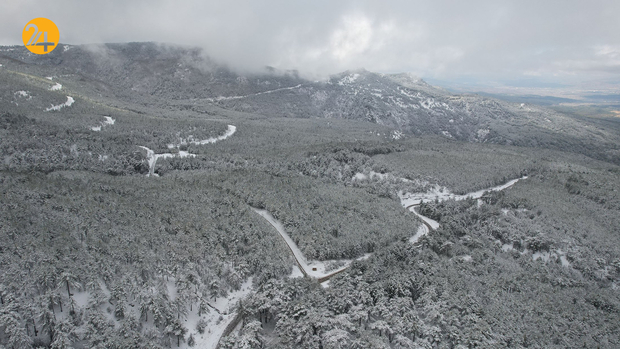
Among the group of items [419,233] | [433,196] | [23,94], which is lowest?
[419,233]

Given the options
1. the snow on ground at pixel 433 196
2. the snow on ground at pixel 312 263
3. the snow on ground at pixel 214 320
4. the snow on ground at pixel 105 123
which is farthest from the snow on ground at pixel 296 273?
the snow on ground at pixel 105 123

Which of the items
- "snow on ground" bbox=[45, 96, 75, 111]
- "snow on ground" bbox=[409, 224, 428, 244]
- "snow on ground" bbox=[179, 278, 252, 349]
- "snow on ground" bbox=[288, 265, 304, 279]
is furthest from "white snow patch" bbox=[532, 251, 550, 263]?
"snow on ground" bbox=[45, 96, 75, 111]

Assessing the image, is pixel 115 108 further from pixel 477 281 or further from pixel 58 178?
pixel 477 281

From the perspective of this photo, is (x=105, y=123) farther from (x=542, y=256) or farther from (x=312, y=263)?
(x=542, y=256)

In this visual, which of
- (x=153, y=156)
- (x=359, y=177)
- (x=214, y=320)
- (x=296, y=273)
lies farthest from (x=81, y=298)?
(x=359, y=177)

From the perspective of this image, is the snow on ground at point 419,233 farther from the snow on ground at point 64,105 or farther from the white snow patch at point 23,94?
the white snow patch at point 23,94

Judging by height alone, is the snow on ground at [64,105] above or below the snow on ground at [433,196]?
above

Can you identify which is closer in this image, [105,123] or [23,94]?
[23,94]

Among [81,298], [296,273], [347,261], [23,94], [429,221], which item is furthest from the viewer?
[23,94]

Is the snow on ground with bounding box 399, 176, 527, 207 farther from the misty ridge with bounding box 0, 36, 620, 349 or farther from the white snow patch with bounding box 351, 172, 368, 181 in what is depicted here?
the white snow patch with bounding box 351, 172, 368, 181
